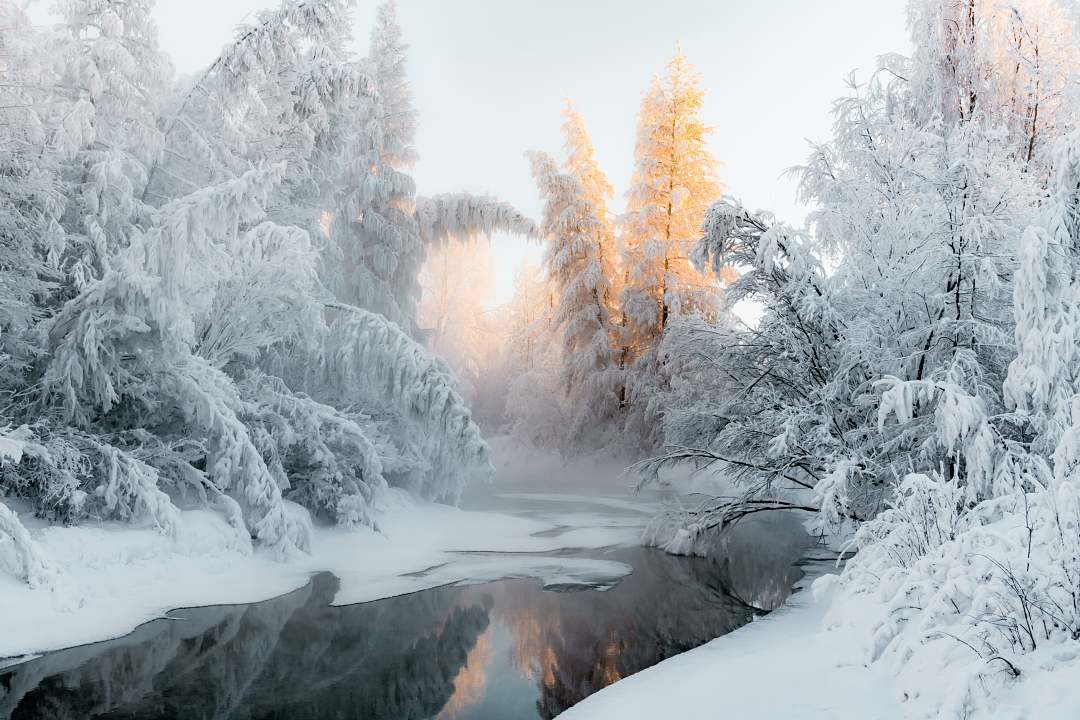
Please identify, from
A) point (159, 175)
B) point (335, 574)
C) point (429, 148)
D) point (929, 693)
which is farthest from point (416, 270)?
point (929, 693)

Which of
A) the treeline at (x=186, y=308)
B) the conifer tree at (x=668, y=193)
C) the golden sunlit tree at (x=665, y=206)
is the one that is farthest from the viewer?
the conifer tree at (x=668, y=193)

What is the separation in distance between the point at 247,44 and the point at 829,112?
887 centimetres

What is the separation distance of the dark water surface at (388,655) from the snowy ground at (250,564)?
1.03ft

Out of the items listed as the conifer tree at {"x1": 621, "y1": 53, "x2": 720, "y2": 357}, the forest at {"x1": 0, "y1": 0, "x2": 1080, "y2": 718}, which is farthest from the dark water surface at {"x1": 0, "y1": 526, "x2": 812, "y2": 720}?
the conifer tree at {"x1": 621, "y1": 53, "x2": 720, "y2": 357}

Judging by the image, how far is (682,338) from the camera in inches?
425

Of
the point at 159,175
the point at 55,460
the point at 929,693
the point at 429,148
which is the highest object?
the point at 429,148

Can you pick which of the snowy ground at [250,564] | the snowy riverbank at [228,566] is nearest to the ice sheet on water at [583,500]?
the snowy ground at [250,564]

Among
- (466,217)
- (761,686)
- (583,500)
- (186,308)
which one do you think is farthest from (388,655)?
(466,217)

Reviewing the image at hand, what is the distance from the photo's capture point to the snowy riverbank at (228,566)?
660 cm

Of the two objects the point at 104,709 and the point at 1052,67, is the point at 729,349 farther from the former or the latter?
the point at 1052,67

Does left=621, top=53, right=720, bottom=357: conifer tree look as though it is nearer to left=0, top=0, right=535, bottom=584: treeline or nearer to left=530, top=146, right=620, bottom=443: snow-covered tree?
left=530, top=146, right=620, bottom=443: snow-covered tree

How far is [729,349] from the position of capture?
1002 centimetres

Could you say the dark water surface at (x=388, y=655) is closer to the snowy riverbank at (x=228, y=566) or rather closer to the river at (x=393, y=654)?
the river at (x=393, y=654)

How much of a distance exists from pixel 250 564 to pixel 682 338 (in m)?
6.37
